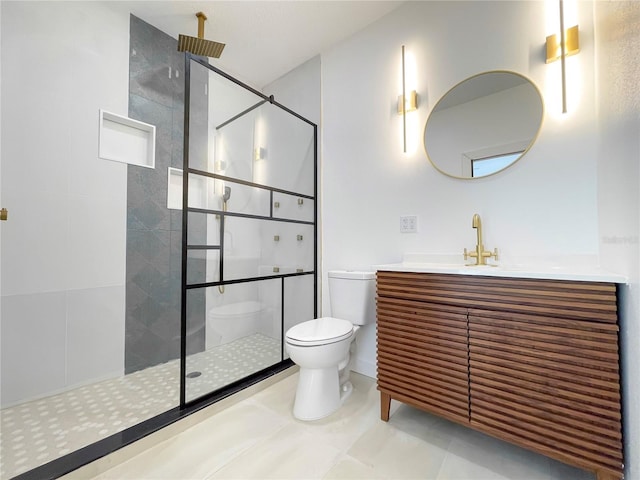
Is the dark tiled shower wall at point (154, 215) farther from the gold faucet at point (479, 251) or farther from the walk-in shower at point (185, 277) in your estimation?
the gold faucet at point (479, 251)

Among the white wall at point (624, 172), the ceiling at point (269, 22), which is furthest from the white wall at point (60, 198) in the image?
the white wall at point (624, 172)

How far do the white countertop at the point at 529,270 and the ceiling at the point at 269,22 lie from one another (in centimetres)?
181

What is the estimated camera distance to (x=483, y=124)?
1.57 meters

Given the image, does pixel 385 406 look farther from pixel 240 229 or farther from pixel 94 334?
pixel 94 334

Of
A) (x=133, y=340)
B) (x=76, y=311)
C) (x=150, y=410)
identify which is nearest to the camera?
(x=150, y=410)

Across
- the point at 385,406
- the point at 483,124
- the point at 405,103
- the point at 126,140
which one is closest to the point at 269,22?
the point at 405,103

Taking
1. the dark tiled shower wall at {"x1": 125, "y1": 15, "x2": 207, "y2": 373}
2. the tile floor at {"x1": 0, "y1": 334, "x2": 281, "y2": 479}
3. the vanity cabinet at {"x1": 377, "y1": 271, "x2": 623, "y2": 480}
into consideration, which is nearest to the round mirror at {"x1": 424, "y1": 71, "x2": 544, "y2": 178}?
the vanity cabinet at {"x1": 377, "y1": 271, "x2": 623, "y2": 480}

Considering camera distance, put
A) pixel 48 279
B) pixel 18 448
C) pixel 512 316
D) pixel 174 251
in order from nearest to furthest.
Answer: pixel 512 316 → pixel 18 448 → pixel 48 279 → pixel 174 251

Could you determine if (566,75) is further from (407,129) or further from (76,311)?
(76,311)

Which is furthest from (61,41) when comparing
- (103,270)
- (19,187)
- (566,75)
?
(566,75)

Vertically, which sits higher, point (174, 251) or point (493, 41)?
point (493, 41)

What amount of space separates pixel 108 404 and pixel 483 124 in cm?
277

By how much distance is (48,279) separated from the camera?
5.56 ft

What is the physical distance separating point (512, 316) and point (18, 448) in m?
2.25
